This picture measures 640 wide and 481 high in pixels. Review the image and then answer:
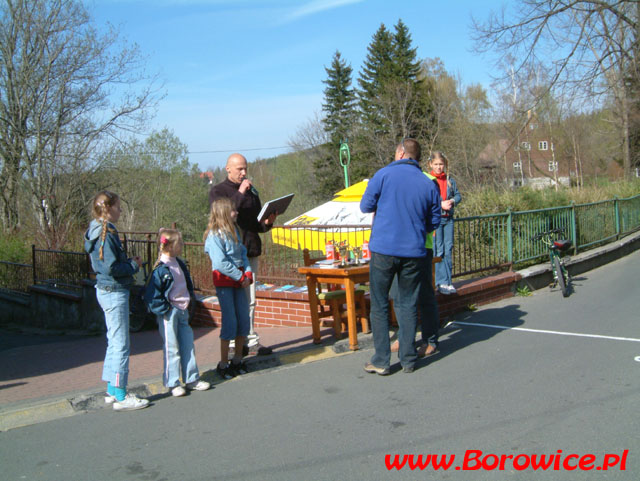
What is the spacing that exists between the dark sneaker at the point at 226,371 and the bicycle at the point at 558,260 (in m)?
5.76

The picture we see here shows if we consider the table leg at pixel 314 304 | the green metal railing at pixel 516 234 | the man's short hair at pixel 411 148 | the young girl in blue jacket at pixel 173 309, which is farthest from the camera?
the green metal railing at pixel 516 234

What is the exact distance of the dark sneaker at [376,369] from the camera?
17.1 ft

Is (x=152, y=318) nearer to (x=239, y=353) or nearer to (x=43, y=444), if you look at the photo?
(x=239, y=353)

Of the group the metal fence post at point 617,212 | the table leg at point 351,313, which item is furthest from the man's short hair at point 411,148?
the metal fence post at point 617,212

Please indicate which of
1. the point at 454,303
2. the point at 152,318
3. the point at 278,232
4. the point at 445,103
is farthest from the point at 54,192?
the point at 445,103

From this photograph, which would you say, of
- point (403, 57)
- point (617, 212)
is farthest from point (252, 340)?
point (403, 57)

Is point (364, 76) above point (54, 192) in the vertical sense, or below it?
above

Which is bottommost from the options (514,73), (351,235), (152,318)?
(152,318)

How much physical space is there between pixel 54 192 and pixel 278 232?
1524cm

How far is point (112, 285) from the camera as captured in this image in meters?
4.64

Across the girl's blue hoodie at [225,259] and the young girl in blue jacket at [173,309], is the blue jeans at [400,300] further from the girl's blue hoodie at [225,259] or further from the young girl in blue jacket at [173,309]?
the young girl in blue jacket at [173,309]

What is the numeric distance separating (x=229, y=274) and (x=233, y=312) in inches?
15.9

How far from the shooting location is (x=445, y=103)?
3800 cm

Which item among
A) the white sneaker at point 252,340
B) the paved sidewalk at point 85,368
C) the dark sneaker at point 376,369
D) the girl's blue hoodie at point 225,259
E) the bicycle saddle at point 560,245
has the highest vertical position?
the girl's blue hoodie at point 225,259
